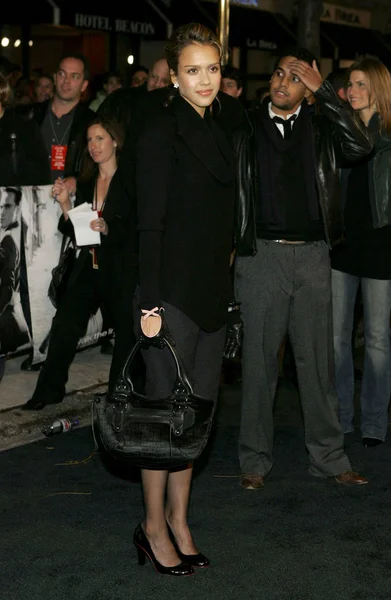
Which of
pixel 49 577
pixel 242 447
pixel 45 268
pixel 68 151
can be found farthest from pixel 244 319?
pixel 68 151

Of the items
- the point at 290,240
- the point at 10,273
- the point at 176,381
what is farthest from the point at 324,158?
the point at 10,273

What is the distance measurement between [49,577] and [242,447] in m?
1.72

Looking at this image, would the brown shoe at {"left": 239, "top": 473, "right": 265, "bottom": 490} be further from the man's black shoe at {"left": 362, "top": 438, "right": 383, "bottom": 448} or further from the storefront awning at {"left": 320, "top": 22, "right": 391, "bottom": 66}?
the storefront awning at {"left": 320, "top": 22, "right": 391, "bottom": 66}

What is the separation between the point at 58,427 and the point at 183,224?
276 cm

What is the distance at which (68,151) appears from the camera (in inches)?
346

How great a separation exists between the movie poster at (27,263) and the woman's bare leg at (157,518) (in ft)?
10.6

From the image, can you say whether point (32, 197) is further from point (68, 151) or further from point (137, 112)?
point (137, 112)

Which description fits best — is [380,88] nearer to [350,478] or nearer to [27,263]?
[350,478]

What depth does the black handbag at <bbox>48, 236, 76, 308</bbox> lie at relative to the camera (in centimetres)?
827

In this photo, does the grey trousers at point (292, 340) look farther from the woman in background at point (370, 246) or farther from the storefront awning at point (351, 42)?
the storefront awning at point (351, 42)

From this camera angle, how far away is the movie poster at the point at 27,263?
Result: 7.98 metres

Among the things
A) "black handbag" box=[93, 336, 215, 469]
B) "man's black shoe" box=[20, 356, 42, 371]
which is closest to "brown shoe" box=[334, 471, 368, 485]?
"black handbag" box=[93, 336, 215, 469]

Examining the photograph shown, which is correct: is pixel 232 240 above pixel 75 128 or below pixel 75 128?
below

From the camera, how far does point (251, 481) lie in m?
6.21
